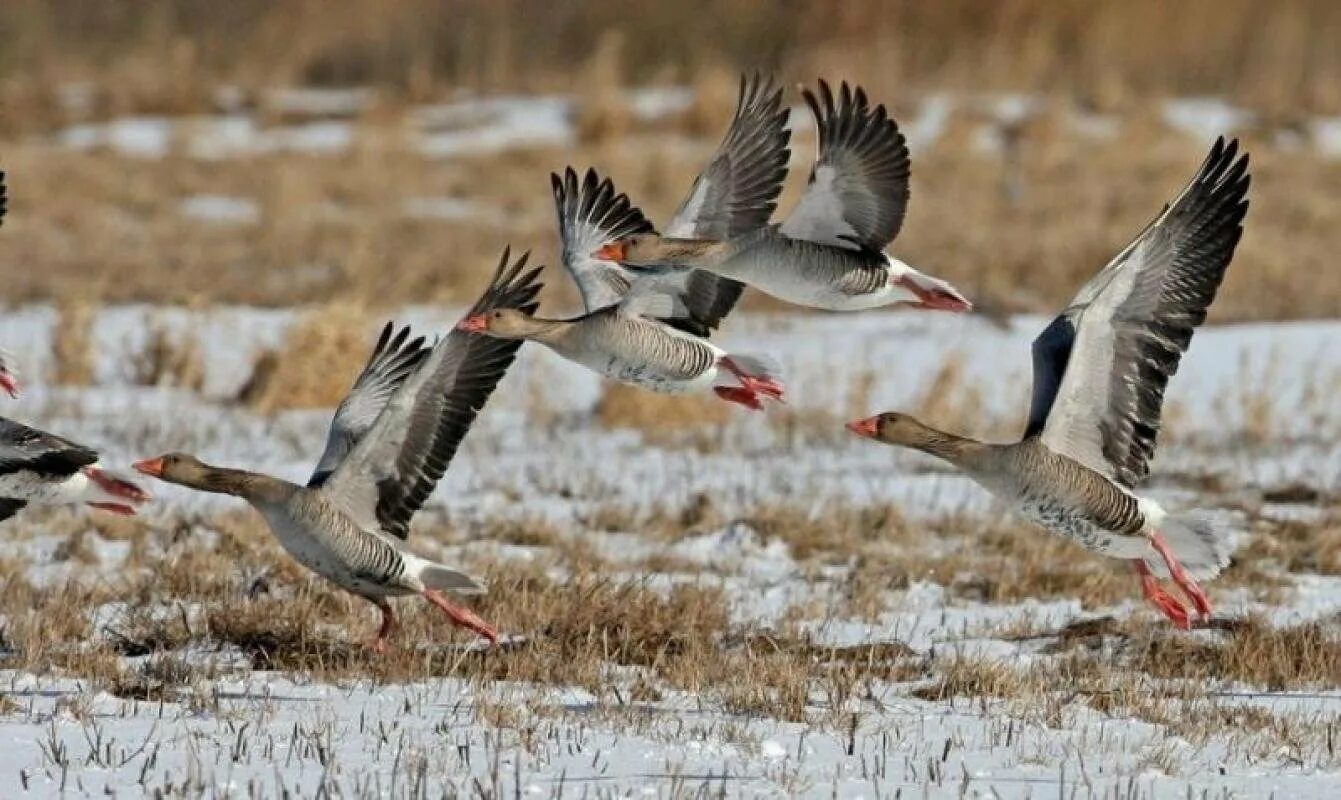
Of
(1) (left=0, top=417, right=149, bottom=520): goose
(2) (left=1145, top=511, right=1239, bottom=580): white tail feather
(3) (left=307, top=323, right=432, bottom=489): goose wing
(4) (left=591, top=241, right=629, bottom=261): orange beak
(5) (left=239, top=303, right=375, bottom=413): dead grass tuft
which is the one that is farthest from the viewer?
(5) (left=239, top=303, right=375, bottom=413): dead grass tuft

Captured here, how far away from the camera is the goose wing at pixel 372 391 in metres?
8.20

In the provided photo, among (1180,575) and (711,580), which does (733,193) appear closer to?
(711,580)

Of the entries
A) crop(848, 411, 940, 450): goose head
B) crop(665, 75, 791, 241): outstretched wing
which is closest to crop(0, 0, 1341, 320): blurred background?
crop(665, 75, 791, 241): outstretched wing

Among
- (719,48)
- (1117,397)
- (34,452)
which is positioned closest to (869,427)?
(1117,397)

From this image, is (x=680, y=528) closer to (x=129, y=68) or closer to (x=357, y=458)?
(x=357, y=458)

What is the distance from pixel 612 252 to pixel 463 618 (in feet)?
5.77

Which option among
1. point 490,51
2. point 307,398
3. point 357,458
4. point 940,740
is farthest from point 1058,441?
point 490,51

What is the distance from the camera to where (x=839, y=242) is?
873 centimetres

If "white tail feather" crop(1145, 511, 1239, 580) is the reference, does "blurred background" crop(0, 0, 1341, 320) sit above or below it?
above

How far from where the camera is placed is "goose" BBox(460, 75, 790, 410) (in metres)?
8.59

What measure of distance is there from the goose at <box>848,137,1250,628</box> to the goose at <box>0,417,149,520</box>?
298cm

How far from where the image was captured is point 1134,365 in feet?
26.9

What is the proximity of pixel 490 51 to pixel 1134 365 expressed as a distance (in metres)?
22.5

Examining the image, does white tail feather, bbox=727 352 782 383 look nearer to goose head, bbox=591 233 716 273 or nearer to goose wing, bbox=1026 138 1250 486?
goose head, bbox=591 233 716 273
